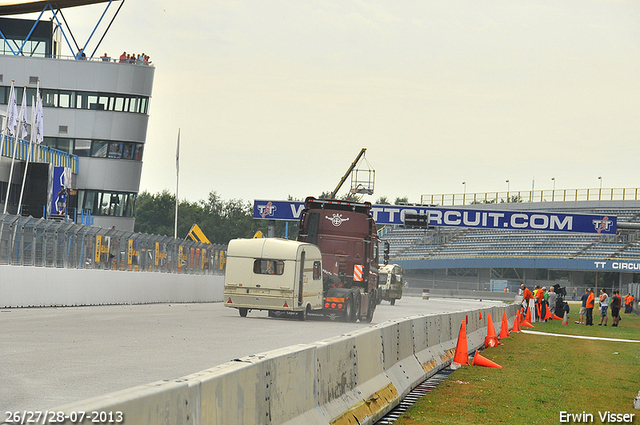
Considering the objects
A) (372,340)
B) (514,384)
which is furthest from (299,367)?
(514,384)

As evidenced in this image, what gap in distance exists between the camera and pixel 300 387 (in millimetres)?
7117

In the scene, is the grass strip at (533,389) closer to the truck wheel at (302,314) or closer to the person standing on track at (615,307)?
the truck wheel at (302,314)

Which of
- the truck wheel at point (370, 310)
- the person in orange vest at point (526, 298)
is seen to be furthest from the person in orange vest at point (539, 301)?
the truck wheel at point (370, 310)

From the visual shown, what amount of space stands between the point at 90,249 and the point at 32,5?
37490 millimetres

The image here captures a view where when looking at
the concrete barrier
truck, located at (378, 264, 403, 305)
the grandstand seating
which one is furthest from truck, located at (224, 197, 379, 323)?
the grandstand seating

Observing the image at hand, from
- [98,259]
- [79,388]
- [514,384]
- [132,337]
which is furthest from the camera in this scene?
[98,259]

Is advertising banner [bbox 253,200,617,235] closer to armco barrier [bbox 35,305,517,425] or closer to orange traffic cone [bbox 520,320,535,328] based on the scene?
orange traffic cone [bbox 520,320,535,328]

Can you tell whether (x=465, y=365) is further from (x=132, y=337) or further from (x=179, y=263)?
(x=179, y=263)

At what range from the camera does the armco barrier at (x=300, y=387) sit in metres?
4.38

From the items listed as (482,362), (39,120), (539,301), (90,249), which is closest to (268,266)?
(90,249)

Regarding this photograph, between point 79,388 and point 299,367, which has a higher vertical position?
point 299,367

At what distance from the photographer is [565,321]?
38.1m

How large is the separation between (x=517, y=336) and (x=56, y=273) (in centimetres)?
1432

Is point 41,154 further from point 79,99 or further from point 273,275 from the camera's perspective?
point 273,275
